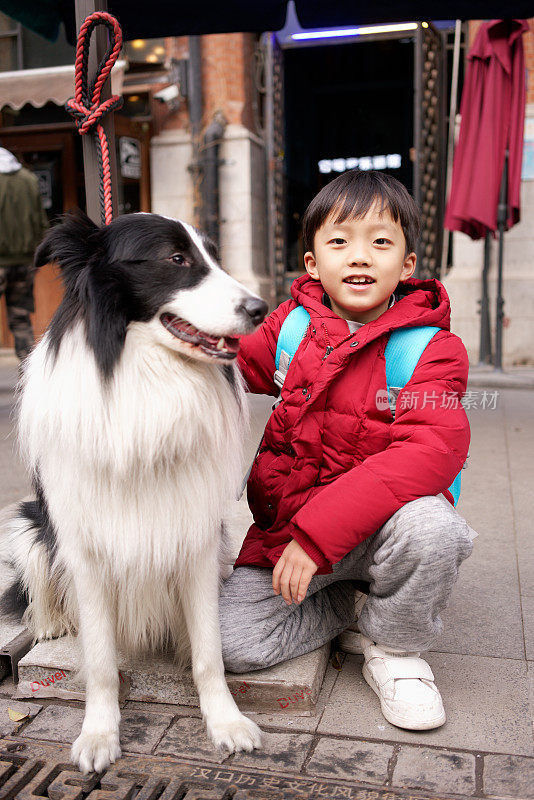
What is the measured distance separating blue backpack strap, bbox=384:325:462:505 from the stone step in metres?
0.78

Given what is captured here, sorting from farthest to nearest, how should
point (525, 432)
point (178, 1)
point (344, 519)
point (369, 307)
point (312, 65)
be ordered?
point (312, 65)
point (525, 432)
point (178, 1)
point (369, 307)
point (344, 519)

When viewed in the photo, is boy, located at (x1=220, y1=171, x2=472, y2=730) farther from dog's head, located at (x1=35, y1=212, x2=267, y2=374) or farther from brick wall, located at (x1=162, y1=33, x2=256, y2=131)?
brick wall, located at (x1=162, y1=33, x2=256, y2=131)

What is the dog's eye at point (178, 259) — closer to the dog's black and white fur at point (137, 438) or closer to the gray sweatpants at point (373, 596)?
the dog's black and white fur at point (137, 438)

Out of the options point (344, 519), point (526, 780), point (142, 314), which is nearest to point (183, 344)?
point (142, 314)

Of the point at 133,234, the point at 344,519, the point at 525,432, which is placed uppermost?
the point at 133,234

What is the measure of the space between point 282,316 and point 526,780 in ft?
4.64

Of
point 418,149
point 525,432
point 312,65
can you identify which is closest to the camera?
point 525,432

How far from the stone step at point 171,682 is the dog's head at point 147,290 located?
3.11ft

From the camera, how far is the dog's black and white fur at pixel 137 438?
167 cm

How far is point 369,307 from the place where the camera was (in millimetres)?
2068

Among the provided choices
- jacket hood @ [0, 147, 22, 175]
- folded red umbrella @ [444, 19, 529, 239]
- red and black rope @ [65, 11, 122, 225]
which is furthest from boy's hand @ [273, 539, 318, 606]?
jacket hood @ [0, 147, 22, 175]

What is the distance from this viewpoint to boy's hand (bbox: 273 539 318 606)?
73.9 inches

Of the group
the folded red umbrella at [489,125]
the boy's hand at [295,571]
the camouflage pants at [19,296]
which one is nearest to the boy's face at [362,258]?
the boy's hand at [295,571]

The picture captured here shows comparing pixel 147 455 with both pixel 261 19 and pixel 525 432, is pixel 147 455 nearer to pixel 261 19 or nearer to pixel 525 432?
pixel 261 19
